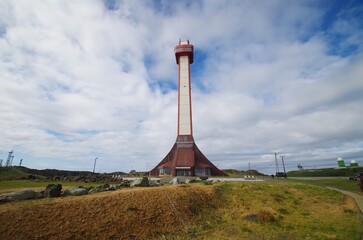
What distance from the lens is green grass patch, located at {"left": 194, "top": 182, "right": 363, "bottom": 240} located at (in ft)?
36.2

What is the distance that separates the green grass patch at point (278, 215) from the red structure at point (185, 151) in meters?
27.5

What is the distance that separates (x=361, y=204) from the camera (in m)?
16.3

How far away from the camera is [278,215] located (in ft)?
45.8

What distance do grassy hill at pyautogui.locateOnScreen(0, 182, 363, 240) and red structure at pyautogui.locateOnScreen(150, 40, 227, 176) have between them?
30205 mm

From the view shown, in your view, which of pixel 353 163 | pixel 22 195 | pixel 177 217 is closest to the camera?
pixel 177 217

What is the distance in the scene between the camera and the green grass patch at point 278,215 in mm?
11047

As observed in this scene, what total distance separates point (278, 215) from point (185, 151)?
1403 inches

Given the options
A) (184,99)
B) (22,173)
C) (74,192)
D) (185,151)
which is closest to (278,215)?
(74,192)

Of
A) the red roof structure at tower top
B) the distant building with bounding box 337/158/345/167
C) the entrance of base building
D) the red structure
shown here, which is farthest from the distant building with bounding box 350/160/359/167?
the red roof structure at tower top

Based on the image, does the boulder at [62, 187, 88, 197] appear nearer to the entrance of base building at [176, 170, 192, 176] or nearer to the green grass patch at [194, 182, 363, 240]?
the green grass patch at [194, 182, 363, 240]

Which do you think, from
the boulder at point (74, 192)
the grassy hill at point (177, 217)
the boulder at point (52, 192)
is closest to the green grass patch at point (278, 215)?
the grassy hill at point (177, 217)

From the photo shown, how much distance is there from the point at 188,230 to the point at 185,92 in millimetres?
43611

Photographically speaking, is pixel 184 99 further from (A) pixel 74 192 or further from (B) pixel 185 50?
(A) pixel 74 192

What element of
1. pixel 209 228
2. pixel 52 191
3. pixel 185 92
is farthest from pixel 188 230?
pixel 185 92
